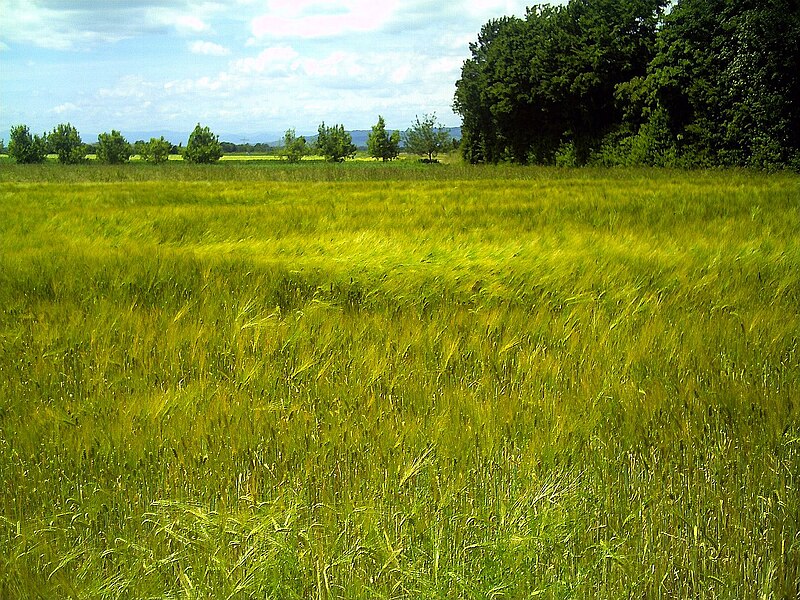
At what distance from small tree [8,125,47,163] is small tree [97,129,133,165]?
4.75 m

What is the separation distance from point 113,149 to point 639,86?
5005 centimetres

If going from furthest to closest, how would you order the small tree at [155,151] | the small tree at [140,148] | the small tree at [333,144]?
the small tree at [333,144] < the small tree at [140,148] < the small tree at [155,151]

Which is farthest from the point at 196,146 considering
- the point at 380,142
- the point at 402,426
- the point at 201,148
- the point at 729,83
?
the point at 402,426

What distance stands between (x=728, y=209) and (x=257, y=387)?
7741 millimetres

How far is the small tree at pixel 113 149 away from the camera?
6129 cm

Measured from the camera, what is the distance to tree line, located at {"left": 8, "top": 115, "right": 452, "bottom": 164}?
60.8m

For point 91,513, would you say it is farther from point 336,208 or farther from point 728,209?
point 728,209

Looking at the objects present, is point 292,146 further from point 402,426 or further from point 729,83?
point 402,426

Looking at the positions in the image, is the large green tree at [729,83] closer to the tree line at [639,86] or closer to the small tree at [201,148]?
the tree line at [639,86]

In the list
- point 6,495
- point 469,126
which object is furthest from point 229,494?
point 469,126

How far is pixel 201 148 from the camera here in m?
60.5

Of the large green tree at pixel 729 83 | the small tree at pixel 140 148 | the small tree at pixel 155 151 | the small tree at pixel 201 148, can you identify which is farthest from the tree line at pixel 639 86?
the small tree at pixel 140 148

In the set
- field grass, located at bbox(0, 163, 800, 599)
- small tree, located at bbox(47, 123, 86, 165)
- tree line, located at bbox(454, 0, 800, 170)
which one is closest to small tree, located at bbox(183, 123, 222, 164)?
small tree, located at bbox(47, 123, 86, 165)

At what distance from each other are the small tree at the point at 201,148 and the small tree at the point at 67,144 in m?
9.42
